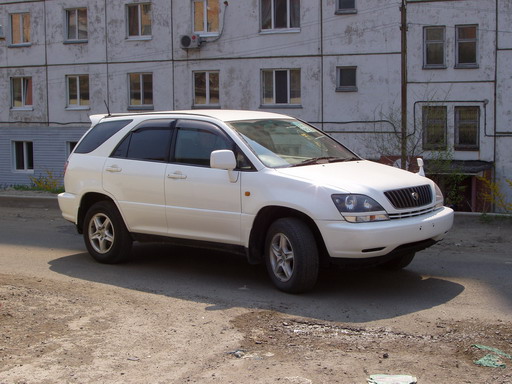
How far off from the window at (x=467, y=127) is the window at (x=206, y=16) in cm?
1092

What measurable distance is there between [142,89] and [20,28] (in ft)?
24.9

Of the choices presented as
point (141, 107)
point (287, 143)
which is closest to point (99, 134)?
point (287, 143)

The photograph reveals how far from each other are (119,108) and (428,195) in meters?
28.4

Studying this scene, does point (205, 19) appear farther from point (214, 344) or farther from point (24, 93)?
point (214, 344)

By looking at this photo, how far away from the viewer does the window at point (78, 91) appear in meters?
35.3

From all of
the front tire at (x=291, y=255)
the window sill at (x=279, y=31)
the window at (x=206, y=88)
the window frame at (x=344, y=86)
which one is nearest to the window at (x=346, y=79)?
the window frame at (x=344, y=86)

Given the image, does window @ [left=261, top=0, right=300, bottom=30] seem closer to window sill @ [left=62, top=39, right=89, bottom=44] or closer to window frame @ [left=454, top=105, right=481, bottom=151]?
window frame @ [left=454, top=105, right=481, bottom=151]

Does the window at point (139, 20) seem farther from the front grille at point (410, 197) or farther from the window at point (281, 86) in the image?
the front grille at point (410, 197)

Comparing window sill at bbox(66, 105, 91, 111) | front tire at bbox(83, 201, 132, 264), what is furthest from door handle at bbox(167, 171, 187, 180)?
window sill at bbox(66, 105, 91, 111)

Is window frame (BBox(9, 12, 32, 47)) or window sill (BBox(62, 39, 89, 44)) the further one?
window frame (BBox(9, 12, 32, 47))

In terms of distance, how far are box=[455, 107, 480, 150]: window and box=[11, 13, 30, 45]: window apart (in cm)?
2055

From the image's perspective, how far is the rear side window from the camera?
28.9ft

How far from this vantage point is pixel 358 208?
665 centimetres

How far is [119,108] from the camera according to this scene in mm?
34281
